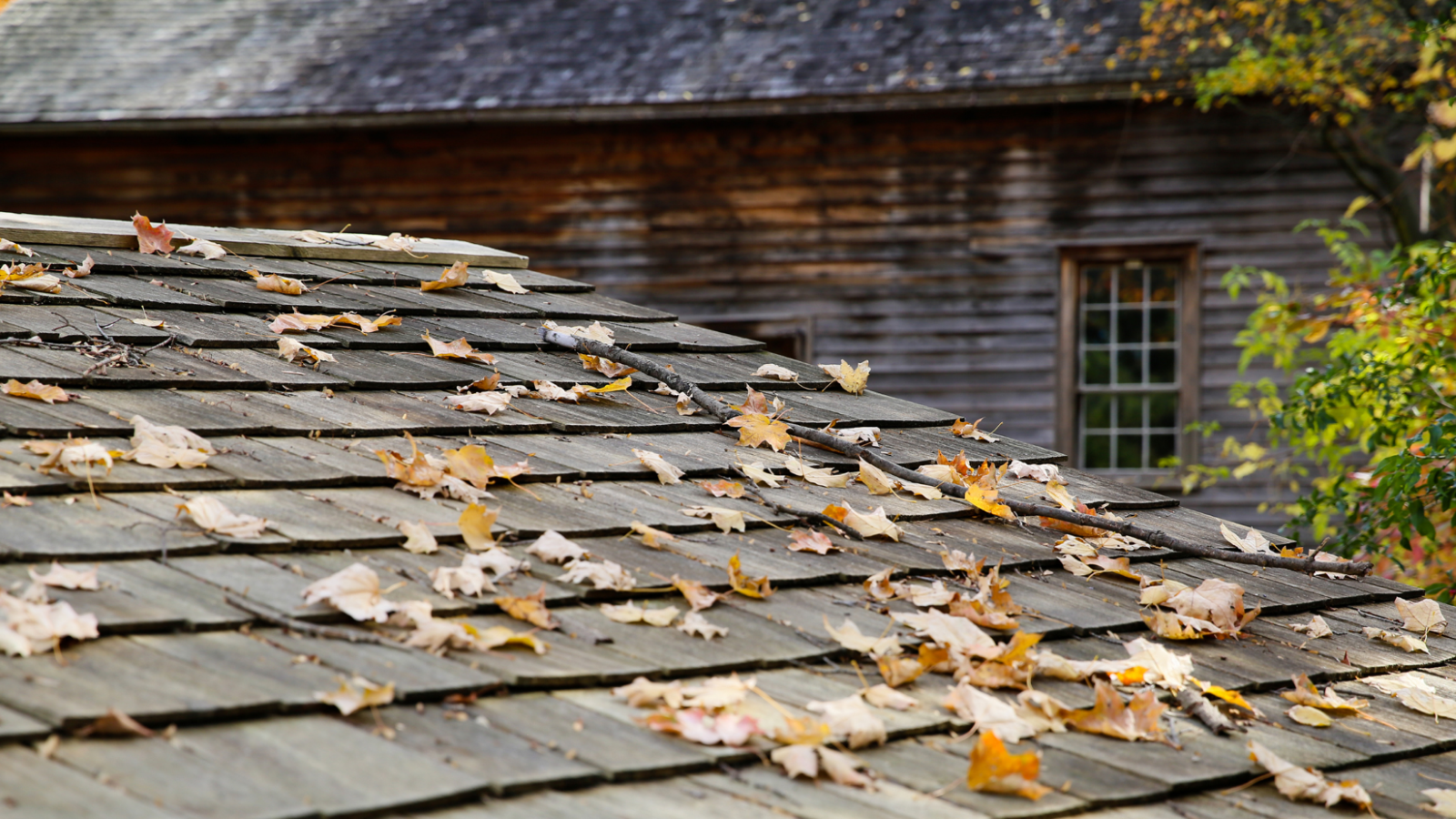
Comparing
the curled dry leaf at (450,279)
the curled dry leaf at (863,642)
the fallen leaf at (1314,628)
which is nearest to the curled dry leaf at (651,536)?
the curled dry leaf at (863,642)

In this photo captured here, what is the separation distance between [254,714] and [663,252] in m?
9.86

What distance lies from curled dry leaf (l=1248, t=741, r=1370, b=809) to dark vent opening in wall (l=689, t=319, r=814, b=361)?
8954 mm

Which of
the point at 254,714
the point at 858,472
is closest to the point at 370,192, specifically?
the point at 858,472

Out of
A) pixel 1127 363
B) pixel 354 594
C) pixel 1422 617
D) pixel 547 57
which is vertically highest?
pixel 547 57

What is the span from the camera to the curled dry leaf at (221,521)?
181cm

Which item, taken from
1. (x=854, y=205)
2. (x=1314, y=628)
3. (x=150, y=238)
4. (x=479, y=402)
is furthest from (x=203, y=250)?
(x=854, y=205)

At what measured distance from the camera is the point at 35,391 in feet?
7.26

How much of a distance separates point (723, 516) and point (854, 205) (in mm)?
8659

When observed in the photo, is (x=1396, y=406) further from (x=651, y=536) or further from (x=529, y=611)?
(x=529, y=611)

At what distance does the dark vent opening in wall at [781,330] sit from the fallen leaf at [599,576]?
28.8ft

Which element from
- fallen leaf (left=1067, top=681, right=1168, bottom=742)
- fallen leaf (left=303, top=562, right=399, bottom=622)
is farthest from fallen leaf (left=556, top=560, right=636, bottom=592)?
fallen leaf (left=1067, top=681, right=1168, bottom=742)

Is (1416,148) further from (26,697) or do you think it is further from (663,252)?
(26,697)

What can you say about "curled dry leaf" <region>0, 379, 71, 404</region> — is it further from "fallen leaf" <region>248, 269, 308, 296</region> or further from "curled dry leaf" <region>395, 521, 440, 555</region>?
"fallen leaf" <region>248, 269, 308, 296</region>

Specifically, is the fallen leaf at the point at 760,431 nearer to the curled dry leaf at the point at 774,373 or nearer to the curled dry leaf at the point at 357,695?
the curled dry leaf at the point at 774,373
